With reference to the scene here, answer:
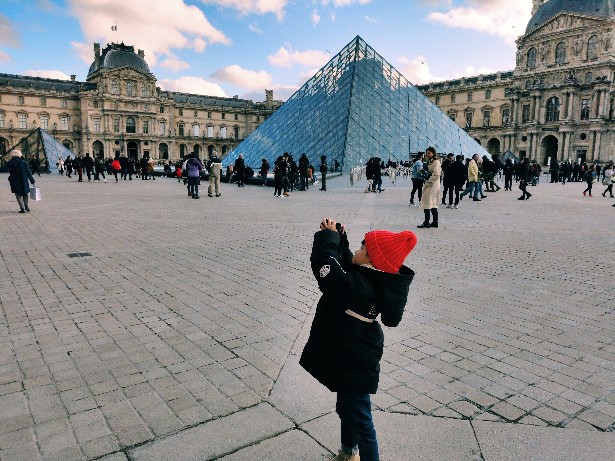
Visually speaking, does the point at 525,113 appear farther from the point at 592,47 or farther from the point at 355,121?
the point at 355,121

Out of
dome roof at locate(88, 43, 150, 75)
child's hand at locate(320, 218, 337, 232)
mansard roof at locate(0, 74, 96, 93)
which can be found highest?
dome roof at locate(88, 43, 150, 75)

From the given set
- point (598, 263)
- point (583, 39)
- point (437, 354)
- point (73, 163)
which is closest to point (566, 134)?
point (583, 39)

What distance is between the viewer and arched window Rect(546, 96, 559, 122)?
56.7m

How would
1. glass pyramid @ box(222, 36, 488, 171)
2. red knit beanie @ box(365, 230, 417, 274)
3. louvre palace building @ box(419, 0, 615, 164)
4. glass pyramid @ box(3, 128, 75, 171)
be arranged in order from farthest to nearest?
louvre palace building @ box(419, 0, 615, 164)
glass pyramid @ box(3, 128, 75, 171)
glass pyramid @ box(222, 36, 488, 171)
red knit beanie @ box(365, 230, 417, 274)

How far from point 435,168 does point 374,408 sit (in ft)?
23.2

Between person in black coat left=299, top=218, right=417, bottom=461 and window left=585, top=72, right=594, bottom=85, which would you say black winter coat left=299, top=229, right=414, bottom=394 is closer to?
person in black coat left=299, top=218, right=417, bottom=461

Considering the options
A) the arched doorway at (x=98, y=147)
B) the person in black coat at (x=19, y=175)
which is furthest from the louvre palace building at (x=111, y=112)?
the person in black coat at (x=19, y=175)

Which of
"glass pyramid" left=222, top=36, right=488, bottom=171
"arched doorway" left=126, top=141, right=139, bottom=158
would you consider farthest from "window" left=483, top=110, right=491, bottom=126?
"arched doorway" left=126, top=141, right=139, bottom=158

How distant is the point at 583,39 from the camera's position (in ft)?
177

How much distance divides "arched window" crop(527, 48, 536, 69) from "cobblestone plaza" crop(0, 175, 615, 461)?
61.2 m

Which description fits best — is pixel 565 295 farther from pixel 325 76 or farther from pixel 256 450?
pixel 325 76

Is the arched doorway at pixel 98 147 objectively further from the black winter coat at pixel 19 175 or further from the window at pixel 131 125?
the black winter coat at pixel 19 175

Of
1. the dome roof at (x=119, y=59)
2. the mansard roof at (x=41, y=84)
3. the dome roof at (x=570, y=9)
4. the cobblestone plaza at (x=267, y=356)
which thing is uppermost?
the dome roof at (x=570, y=9)

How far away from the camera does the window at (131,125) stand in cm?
7382
